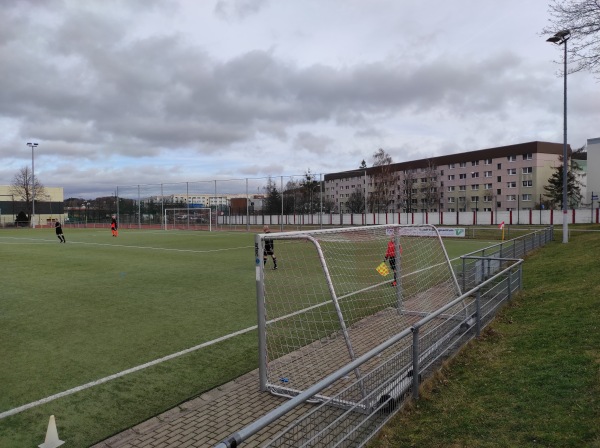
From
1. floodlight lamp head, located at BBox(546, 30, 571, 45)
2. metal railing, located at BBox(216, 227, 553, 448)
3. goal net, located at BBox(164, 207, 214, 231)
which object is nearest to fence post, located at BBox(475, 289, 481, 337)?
metal railing, located at BBox(216, 227, 553, 448)

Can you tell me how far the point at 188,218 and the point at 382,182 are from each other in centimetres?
3837

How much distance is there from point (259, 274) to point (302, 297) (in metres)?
5.54

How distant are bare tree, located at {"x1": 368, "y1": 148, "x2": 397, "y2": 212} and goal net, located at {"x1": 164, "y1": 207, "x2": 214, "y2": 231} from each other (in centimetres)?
3636

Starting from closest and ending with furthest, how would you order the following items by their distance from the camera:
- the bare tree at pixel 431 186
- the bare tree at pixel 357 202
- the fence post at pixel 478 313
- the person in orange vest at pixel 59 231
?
the fence post at pixel 478 313, the person in orange vest at pixel 59 231, the bare tree at pixel 431 186, the bare tree at pixel 357 202

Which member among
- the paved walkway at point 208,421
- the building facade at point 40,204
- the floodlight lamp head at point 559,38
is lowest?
the paved walkway at point 208,421

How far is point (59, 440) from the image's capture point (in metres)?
4.24

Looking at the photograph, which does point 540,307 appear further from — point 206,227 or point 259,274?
point 206,227

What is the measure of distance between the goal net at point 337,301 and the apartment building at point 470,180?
2083 inches

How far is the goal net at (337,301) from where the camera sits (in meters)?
5.58

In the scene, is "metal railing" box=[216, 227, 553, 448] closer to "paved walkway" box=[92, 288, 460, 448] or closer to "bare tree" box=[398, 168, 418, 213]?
"paved walkway" box=[92, 288, 460, 448]

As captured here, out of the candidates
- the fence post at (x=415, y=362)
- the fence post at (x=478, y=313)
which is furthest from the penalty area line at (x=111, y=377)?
the fence post at (x=478, y=313)

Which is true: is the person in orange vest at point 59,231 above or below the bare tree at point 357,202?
below

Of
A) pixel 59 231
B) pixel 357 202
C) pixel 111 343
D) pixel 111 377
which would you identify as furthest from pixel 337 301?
pixel 357 202

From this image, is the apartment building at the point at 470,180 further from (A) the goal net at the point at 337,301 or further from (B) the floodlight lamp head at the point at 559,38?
(A) the goal net at the point at 337,301
